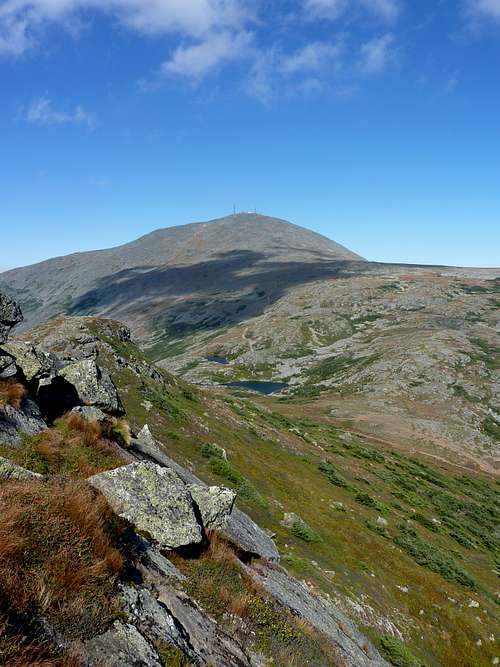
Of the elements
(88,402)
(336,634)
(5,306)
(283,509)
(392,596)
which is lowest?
(392,596)

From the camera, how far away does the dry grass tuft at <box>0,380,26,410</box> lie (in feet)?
45.6

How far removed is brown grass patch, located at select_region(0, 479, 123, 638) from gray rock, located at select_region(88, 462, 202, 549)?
2806 mm

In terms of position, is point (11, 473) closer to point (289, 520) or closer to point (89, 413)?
point (89, 413)

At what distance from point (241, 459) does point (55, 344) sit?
24012 millimetres

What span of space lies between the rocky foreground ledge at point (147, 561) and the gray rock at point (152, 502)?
29 millimetres

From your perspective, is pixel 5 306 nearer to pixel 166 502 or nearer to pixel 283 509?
pixel 166 502

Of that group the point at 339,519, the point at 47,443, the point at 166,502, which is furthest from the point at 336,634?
the point at 339,519

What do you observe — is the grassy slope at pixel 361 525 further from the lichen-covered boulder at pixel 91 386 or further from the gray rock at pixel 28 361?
the gray rock at pixel 28 361

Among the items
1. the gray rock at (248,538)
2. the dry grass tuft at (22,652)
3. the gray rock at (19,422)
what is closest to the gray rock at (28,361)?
the gray rock at (19,422)

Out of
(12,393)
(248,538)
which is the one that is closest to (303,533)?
(248,538)

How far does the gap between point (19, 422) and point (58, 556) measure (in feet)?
26.4

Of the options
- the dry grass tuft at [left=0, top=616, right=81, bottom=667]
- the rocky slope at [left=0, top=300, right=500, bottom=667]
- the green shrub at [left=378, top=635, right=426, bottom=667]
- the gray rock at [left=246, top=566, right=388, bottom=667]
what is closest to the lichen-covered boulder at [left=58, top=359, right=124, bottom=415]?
the rocky slope at [left=0, top=300, right=500, bottom=667]

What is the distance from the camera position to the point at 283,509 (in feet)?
99.8

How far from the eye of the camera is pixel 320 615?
14.8 metres
